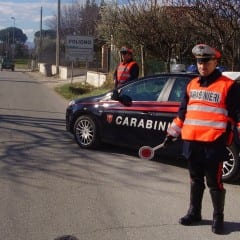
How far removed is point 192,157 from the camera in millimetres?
5406

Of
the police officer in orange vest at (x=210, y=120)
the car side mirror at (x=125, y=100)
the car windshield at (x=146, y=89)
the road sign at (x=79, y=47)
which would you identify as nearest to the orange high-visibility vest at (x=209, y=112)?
the police officer in orange vest at (x=210, y=120)

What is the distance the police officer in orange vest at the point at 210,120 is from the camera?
17.1 ft

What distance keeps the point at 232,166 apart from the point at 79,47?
21.5m

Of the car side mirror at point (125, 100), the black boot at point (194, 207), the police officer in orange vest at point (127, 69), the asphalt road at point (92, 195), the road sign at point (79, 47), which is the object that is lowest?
the asphalt road at point (92, 195)

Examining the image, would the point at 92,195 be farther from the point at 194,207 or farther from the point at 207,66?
the point at 207,66

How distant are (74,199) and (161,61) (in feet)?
53.3

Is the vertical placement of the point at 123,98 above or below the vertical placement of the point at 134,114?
above

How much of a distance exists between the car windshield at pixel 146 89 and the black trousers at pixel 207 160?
10.1ft

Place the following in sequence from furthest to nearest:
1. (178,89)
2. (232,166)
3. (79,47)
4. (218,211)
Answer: (79,47) < (178,89) < (232,166) < (218,211)

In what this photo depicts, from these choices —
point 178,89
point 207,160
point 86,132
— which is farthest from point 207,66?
point 86,132

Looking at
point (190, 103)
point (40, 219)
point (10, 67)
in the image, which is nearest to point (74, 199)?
point (40, 219)

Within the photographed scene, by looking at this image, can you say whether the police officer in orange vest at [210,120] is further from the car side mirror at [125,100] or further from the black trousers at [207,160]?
the car side mirror at [125,100]

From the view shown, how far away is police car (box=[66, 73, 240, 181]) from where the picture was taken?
8.18m

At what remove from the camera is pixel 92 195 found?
6.56 m
